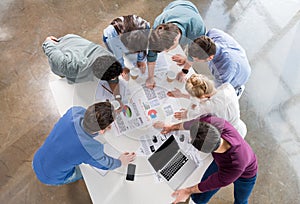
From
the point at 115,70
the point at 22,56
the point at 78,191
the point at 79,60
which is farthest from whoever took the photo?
the point at 22,56

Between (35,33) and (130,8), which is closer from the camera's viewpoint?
(35,33)

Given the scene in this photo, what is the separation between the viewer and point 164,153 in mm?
2113

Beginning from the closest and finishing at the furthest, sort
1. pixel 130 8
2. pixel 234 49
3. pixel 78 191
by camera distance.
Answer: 1. pixel 234 49
2. pixel 78 191
3. pixel 130 8

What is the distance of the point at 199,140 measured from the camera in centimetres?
195

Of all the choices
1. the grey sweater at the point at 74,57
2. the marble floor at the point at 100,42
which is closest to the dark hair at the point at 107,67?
the grey sweater at the point at 74,57

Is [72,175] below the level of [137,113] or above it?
below

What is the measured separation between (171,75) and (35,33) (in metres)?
1.80

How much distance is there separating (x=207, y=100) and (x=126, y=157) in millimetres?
684

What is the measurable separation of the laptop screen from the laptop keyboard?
0.03 m

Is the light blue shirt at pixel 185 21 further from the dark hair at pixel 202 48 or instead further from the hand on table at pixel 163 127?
the hand on table at pixel 163 127

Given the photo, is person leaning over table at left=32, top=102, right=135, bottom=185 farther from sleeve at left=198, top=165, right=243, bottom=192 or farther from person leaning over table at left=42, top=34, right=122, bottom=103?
sleeve at left=198, top=165, right=243, bottom=192

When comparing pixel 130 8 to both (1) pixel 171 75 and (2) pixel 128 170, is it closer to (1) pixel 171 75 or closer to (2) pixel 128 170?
(1) pixel 171 75

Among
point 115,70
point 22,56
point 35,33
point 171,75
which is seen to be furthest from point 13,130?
point 171,75

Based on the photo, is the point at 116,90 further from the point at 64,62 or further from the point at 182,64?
the point at 182,64
